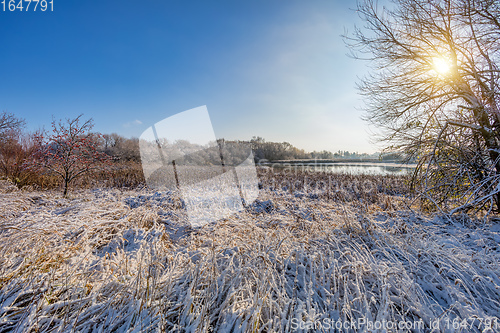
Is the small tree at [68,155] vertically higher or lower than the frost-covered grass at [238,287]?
higher

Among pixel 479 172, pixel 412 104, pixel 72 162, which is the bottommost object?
pixel 479 172

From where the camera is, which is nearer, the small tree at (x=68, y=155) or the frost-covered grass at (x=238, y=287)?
the frost-covered grass at (x=238, y=287)

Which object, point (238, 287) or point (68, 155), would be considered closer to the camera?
point (238, 287)

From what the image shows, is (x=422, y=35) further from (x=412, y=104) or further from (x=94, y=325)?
(x=94, y=325)

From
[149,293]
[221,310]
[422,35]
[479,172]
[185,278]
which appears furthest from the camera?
[422,35]

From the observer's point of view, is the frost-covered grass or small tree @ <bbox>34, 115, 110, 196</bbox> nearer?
the frost-covered grass

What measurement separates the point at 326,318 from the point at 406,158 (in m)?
5.77

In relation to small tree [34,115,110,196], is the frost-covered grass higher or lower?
lower

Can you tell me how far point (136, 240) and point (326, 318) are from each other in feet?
9.32

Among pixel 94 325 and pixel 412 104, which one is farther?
pixel 412 104

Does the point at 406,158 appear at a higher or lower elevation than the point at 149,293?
higher

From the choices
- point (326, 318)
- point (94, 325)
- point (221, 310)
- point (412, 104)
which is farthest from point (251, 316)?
point (412, 104)

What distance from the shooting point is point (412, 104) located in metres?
5.56

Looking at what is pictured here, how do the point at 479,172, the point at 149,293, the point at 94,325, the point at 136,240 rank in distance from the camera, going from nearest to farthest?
the point at 94,325 → the point at 149,293 → the point at 136,240 → the point at 479,172
